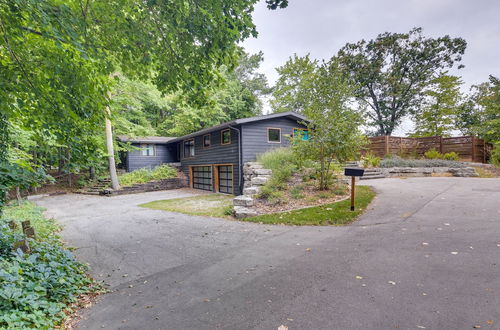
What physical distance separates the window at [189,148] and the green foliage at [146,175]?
176 cm

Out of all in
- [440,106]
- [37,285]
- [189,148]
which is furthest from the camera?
[440,106]

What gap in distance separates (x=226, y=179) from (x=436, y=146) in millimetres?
14379

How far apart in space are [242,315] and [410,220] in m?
4.91

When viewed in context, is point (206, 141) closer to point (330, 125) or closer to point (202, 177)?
point (202, 177)

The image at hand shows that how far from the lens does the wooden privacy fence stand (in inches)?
570

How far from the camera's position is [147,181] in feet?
55.6

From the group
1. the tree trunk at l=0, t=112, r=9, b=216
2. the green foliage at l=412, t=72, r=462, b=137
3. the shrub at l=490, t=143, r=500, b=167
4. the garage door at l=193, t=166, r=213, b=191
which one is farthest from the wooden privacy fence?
the tree trunk at l=0, t=112, r=9, b=216

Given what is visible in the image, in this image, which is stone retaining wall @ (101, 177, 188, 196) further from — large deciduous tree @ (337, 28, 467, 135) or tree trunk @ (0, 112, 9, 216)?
large deciduous tree @ (337, 28, 467, 135)

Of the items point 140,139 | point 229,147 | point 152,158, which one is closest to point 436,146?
point 229,147

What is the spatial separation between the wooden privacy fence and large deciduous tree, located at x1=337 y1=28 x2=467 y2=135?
879cm

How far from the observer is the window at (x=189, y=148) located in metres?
18.0

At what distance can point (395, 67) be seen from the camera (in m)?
23.0

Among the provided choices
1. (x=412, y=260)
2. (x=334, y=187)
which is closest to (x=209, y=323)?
(x=412, y=260)

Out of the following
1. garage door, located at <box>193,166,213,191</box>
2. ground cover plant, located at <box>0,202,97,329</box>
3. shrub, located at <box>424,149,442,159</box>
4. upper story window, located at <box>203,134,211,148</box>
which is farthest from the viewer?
garage door, located at <box>193,166,213,191</box>
